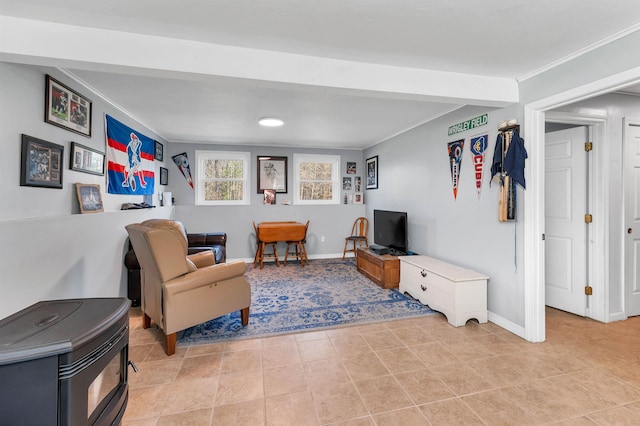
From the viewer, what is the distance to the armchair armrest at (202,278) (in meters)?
2.12

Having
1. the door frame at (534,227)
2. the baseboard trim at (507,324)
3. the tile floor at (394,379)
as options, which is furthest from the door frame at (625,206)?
the baseboard trim at (507,324)

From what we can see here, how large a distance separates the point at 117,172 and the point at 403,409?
3338mm

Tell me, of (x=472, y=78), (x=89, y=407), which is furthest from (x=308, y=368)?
(x=472, y=78)

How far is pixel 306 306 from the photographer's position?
308 centimetres

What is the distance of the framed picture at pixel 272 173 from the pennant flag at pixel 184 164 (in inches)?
46.6

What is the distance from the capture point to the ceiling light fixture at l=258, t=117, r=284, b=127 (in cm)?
357

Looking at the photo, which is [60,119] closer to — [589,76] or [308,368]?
[308,368]

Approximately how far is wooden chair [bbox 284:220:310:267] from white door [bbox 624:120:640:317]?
3830 mm

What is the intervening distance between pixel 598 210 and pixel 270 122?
11.6 ft

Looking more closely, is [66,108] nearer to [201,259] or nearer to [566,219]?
[201,259]

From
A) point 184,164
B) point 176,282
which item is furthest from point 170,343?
point 184,164

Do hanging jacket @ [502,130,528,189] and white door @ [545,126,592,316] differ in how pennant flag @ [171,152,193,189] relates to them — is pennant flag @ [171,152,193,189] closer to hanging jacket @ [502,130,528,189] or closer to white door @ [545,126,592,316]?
hanging jacket @ [502,130,528,189]

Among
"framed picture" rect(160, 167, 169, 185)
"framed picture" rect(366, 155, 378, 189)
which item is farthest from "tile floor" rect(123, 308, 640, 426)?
"framed picture" rect(366, 155, 378, 189)

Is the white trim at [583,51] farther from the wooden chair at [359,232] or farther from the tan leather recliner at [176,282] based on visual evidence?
the wooden chair at [359,232]
